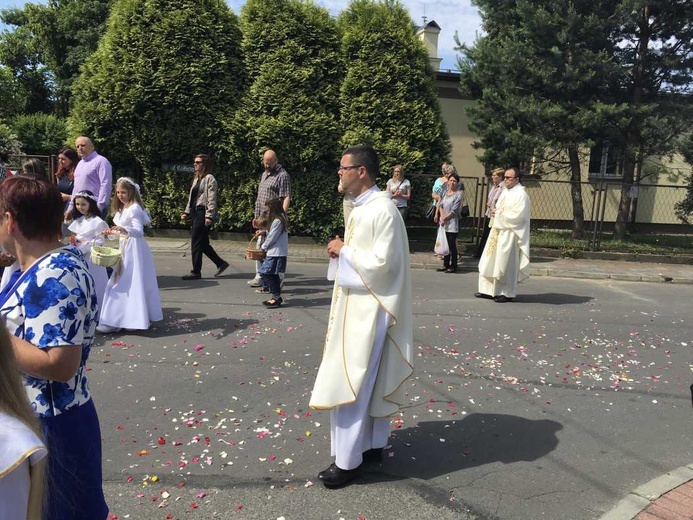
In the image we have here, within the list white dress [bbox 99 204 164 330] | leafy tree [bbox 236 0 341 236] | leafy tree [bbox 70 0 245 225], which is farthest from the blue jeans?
leafy tree [bbox 70 0 245 225]

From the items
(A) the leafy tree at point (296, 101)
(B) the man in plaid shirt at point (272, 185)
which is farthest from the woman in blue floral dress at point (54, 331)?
(A) the leafy tree at point (296, 101)

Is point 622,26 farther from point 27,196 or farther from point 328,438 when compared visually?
point 27,196

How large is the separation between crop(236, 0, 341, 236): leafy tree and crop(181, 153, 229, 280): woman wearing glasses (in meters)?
4.32

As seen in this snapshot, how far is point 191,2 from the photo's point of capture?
13.2 meters

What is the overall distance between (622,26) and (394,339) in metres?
13.3

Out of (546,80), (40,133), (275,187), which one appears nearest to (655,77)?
(546,80)

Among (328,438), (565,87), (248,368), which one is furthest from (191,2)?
(328,438)

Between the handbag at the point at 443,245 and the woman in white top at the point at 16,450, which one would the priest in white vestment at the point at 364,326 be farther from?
the handbag at the point at 443,245

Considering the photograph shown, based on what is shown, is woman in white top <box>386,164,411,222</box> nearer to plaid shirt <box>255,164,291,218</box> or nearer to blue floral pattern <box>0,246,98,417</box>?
plaid shirt <box>255,164,291,218</box>

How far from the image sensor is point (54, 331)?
2.04 metres

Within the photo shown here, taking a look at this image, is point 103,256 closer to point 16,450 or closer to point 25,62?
point 16,450

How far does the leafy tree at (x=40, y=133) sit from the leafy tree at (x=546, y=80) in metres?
18.4

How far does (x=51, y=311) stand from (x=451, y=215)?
9.79m

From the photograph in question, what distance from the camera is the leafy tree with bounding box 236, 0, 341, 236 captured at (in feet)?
44.3
